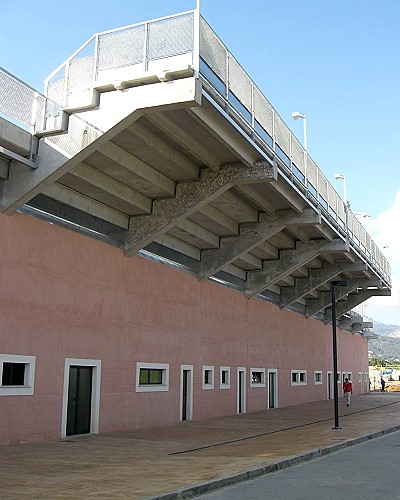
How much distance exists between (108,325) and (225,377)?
9.98 m

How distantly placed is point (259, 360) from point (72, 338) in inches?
617

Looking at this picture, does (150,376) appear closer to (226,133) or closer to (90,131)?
(226,133)

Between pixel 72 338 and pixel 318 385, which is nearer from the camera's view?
pixel 72 338

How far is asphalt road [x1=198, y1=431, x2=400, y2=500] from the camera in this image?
385 inches

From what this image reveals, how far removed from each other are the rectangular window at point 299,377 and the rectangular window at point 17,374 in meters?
23.6

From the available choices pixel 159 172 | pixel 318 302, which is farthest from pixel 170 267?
pixel 318 302

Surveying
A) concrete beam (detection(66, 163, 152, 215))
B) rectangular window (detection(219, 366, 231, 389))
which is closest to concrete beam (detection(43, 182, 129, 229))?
concrete beam (detection(66, 163, 152, 215))

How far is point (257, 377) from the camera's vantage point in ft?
105

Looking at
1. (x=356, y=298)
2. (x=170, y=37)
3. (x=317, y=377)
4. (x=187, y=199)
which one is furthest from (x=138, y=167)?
(x=356, y=298)

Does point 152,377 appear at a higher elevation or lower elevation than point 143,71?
lower

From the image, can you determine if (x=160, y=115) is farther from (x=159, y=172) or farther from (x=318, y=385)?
(x=318, y=385)

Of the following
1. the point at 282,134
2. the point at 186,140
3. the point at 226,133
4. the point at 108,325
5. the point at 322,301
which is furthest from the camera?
the point at 322,301

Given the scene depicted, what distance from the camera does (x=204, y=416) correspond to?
25625 millimetres

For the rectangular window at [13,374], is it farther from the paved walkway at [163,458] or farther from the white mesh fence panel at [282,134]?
the white mesh fence panel at [282,134]
